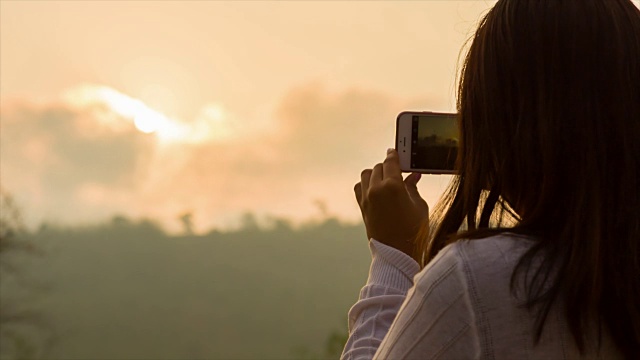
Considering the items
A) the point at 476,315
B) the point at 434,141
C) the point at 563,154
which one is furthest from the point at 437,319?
the point at 434,141

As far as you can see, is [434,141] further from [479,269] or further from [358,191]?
[479,269]

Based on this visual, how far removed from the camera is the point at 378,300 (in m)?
0.70

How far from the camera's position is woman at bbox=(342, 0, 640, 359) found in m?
0.53

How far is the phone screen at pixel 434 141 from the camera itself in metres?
0.85

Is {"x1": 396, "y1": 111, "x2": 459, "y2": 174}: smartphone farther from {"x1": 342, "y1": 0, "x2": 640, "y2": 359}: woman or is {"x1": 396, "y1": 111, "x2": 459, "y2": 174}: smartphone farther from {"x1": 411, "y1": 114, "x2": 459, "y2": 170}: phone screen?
{"x1": 342, "y1": 0, "x2": 640, "y2": 359}: woman

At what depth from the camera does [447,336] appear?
0.54 metres

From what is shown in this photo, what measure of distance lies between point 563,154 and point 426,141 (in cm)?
31

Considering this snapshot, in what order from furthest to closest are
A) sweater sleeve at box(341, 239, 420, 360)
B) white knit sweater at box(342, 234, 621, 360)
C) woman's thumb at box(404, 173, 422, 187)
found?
1. woman's thumb at box(404, 173, 422, 187)
2. sweater sleeve at box(341, 239, 420, 360)
3. white knit sweater at box(342, 234, 621, 360)

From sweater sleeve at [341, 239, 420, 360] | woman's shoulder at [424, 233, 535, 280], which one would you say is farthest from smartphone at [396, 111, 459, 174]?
woman's shoulder at [424, 233, 535, 280]

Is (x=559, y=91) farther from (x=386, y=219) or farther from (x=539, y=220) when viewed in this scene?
(x=386, y=219)

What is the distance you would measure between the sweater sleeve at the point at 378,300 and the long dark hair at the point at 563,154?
0.31 feet

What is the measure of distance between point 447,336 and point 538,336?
0.19 feet

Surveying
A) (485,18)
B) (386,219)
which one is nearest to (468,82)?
(485,18)

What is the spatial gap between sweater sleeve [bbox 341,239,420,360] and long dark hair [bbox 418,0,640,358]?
0.10 meters
